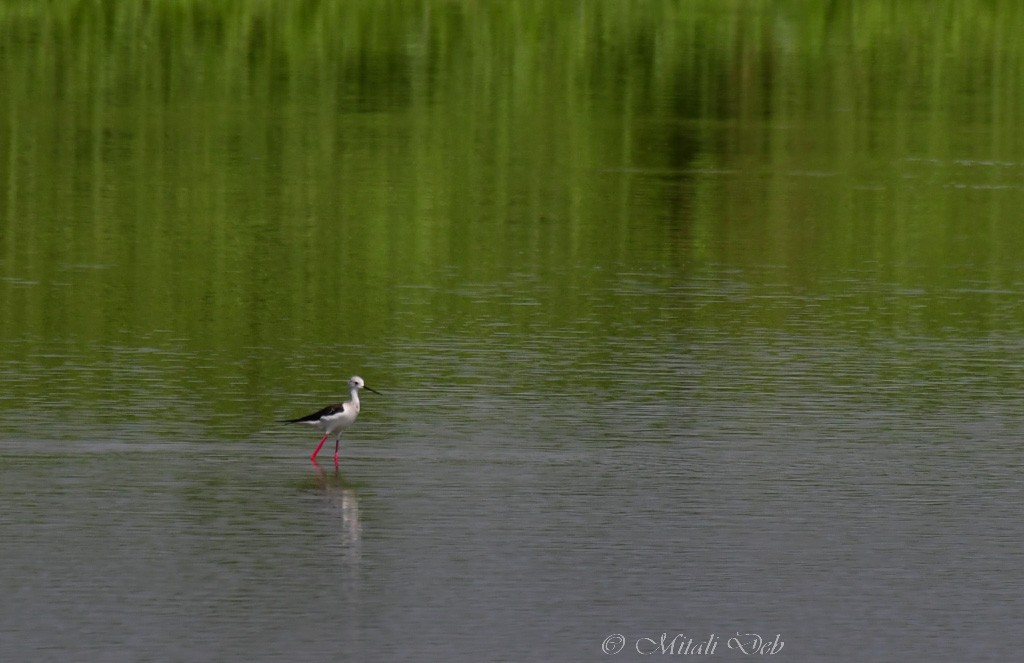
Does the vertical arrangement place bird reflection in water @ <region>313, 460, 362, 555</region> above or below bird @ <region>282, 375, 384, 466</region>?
below

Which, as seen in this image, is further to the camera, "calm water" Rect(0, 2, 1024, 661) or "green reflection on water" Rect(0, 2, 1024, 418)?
"green reflection on water" Rect(0, 2, 1024, 418)

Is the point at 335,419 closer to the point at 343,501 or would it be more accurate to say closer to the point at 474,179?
the point at 343,501

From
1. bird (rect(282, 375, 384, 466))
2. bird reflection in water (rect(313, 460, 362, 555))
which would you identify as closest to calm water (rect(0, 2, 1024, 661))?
bird reflection in water (rect(313, 460, 362, 555))

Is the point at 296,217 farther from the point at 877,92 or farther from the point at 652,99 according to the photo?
the point at 877,92

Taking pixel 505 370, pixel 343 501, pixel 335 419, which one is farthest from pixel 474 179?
pixel 343 501

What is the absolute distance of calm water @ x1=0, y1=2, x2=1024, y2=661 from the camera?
12.6 meters

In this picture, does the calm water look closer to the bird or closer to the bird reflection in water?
the bird reflection in water

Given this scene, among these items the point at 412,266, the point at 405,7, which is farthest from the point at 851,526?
the point at 405,7

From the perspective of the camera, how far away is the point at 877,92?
41.1 meters

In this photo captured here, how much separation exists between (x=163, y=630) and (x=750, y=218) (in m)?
16.4

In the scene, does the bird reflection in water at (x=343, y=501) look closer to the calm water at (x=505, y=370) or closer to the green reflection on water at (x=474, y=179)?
the calm water at (x=505, y=370)

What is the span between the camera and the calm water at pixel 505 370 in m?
12.6

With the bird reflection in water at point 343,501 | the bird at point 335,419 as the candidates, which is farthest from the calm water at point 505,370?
the bird at point 335,419

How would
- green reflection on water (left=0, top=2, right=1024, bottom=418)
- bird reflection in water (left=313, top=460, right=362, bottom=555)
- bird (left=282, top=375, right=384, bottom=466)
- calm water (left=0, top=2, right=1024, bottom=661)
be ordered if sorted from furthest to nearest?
green reflection on water (left=0, top=2, right=1024, bottom=418), bird (left=282, top=375, right=384, bottom=466), bird reflection in water (left=313, top=460, right=362, bottom=555), calm water (left=0, top=2, right=1024, bottom=661)
